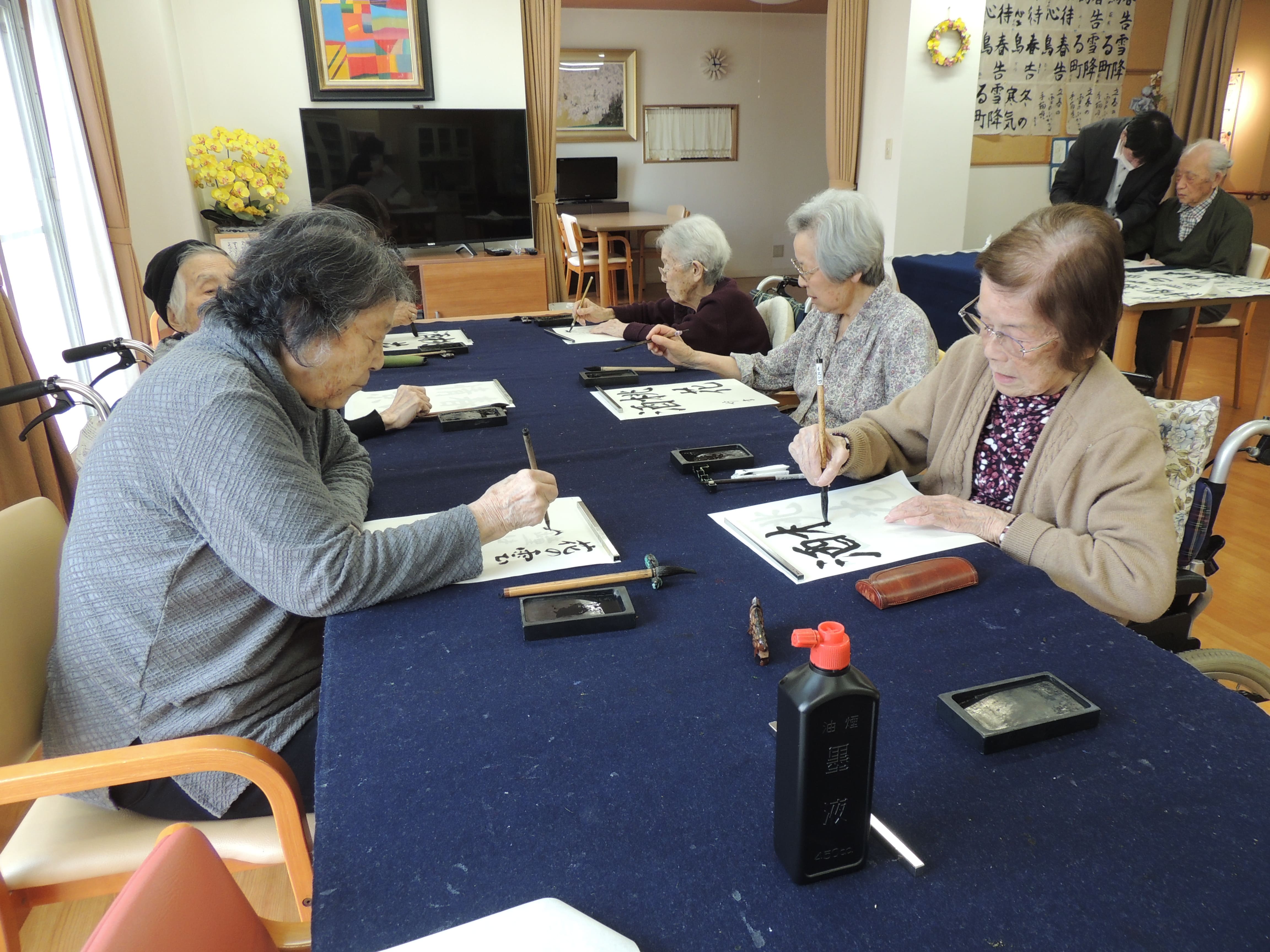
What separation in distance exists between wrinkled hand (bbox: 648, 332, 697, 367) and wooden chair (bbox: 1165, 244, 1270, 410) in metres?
2.82

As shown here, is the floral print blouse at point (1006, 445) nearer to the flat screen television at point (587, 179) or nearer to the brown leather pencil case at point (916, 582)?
the brown leather pencil case at point (916, 582)

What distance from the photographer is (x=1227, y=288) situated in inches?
143

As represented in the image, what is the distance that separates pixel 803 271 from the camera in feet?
6.89

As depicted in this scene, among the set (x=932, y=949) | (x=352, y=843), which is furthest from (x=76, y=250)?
(x=932, y=949)

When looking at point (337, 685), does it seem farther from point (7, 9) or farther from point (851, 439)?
point (7, 9)

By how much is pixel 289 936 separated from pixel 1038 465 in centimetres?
126

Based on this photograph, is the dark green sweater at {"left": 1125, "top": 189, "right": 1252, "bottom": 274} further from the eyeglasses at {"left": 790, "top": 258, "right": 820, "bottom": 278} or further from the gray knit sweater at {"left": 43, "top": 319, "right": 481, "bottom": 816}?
the gray knit sweater at {"left": 43, "top": 319, "right": 481, "bottom": 816}

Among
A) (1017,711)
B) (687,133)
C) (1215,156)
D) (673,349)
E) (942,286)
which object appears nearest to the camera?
(1017,711)

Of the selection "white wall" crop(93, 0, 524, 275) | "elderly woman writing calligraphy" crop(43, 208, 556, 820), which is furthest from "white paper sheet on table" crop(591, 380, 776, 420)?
"white wall" crop(93, 0, 524, 275)

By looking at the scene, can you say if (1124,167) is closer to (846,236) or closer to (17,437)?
(846,236)

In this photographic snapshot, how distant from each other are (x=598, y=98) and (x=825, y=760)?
333 inches

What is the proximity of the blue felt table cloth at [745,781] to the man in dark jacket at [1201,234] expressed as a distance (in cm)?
361

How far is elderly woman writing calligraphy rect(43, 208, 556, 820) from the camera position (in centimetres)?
103

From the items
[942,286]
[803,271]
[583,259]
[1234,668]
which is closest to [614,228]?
[583,259]
